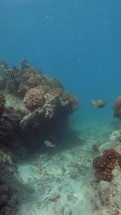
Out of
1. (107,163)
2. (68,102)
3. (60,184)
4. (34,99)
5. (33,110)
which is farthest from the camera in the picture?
(68,102)

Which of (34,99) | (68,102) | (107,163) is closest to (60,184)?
(107,163)

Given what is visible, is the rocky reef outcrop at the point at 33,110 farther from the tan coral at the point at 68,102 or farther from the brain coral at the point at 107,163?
the brain coral at the point at 107,163

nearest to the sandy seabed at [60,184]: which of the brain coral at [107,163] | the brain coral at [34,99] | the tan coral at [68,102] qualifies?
the brain coral at [107,163]

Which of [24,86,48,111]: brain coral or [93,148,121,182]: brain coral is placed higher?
[24,86,48,111]: brain coral

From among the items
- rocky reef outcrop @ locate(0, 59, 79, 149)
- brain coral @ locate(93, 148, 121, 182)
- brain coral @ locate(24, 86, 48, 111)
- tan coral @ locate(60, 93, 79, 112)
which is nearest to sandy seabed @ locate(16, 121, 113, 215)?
brain coral @ locate(93, 148, 121, 182)

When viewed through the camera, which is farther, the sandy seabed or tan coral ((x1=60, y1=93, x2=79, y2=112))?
tan coral ((x1=60, y1=93, x2=79, y2=112))

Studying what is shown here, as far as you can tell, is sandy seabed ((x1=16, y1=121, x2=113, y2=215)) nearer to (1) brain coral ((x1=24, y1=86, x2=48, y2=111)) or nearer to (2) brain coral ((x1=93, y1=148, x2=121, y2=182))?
(2) brain coral ((x1=93, y1=148, x2=121, y2=182))

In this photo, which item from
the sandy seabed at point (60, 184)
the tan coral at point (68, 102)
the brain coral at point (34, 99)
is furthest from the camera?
the tan coral at point (68, 102)

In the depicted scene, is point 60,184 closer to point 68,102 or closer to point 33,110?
point 33,110

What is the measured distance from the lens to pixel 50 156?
1483 centimetres

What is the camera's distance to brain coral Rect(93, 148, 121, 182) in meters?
9.40

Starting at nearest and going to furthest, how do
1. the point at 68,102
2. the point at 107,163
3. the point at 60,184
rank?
the point at 107,163 < the point at 60,184 < the point at 68,102

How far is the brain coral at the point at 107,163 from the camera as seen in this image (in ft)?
30.8

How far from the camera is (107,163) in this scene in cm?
969
